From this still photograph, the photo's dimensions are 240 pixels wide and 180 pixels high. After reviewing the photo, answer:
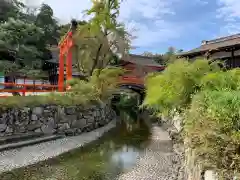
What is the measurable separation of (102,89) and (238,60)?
7533 millimetres

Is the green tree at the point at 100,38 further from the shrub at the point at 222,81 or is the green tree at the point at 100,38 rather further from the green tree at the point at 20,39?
the shrub at the point at 222,81

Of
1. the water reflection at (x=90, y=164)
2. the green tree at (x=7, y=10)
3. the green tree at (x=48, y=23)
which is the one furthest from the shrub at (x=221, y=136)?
the green tree at (x=48, y=23)

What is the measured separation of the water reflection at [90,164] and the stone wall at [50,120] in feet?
5.57

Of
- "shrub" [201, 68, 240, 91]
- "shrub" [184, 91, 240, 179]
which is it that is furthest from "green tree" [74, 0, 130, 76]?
"shrub" [184, 91, 240, 179]

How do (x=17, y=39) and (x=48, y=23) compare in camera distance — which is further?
(x=48, y=23)

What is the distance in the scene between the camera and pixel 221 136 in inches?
131

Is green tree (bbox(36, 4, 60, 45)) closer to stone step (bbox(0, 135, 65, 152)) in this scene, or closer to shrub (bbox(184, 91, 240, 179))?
stone step (bbox(0, 135, 65, 152))

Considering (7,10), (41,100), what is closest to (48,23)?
(7,10)

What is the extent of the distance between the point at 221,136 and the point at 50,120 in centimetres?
776

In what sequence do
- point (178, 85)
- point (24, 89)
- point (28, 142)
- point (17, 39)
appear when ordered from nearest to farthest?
point (178, 85), point (28, 142), point (24, 89), point (17, 39)

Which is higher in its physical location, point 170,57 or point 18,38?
point 18,38

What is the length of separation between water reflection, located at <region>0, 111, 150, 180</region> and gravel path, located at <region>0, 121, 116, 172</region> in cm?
33

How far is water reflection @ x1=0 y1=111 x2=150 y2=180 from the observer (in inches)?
235

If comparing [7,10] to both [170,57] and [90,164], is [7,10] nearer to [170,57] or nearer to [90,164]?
[170,57]
